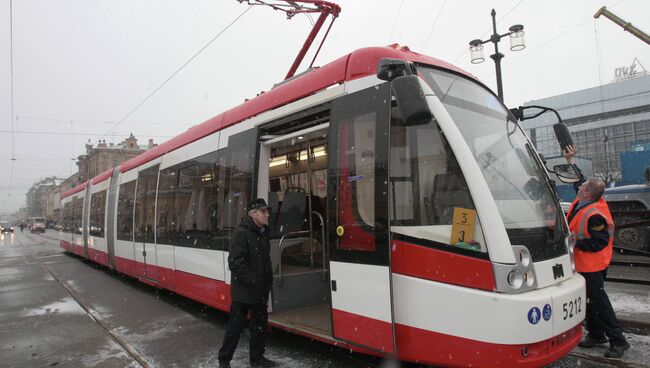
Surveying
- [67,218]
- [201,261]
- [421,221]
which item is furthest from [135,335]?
[67,218]

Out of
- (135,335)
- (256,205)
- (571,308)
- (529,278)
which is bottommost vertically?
(135,335)

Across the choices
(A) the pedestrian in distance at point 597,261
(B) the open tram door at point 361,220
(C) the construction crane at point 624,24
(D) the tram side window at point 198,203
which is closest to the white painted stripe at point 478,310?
(B) the open tram door at point 361,220

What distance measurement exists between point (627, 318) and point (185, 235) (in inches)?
263

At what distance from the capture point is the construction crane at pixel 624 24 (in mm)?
15297

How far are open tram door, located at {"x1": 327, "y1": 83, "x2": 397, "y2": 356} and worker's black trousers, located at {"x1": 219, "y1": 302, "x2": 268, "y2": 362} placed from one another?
37.9 inches

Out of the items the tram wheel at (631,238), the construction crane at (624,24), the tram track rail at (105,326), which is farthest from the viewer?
the construction crane at (624,24)

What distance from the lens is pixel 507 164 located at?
4.02 meters

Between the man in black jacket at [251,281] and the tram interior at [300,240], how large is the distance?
1.56 ft

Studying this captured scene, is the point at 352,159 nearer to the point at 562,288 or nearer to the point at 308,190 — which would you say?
→ the point at 562,288

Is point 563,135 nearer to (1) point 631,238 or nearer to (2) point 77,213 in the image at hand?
(1) point 631,238

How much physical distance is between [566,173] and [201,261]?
17.3 ft

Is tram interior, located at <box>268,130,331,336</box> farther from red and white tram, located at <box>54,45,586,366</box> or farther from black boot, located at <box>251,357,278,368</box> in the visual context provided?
black boot, located at <box>251,357,278,368</box>

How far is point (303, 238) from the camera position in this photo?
6.60 meters

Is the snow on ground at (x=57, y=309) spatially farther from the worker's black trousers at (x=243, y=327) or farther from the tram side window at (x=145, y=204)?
the worker's black trousers at (x=243, y=327)
